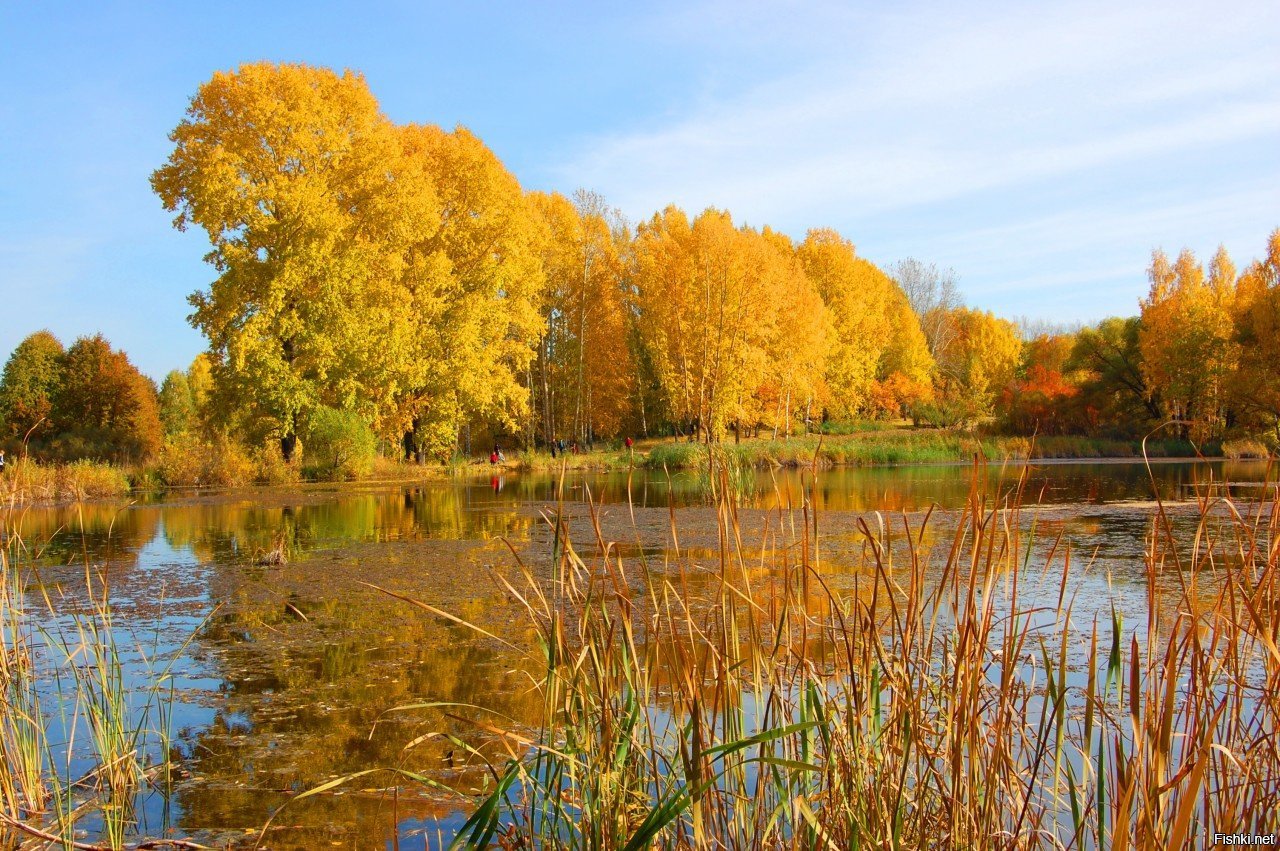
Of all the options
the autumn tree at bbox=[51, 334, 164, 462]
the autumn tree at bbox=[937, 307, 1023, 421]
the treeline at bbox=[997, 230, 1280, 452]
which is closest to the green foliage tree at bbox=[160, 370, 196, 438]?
the autumn tree at bbox=[51, 334, 164, 462]

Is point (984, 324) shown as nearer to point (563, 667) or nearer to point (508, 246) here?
point (508, 246)

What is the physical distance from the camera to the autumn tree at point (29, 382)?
118 feet

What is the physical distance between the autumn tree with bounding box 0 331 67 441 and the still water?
865 inches

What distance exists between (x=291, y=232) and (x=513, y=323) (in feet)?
34.1

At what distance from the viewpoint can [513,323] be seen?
1291 inches

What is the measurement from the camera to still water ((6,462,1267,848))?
11.9ft

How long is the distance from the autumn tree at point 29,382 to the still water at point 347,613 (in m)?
22.0

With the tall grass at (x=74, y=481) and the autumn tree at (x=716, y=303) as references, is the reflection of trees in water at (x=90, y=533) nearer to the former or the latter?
the tall grass at (x=74, y=481)

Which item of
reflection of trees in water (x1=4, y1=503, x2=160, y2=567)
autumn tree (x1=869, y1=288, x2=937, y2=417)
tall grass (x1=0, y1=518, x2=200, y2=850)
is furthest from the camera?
autumn tree (x1=869, y1=288, x2=937, y2=417)

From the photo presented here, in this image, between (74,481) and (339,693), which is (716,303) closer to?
(74,481)

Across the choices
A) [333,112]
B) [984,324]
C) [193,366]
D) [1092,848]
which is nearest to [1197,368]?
[984,324]

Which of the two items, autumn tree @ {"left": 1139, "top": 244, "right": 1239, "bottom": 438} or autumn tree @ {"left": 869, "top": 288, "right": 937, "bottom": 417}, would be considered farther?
autumn tree @ {"left": 869, "top": 288, "right": 937, "bottom": 417}

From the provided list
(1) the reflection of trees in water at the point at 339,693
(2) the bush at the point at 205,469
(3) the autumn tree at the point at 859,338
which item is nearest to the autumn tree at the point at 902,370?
(3) the autumn tree at the point at 859,338

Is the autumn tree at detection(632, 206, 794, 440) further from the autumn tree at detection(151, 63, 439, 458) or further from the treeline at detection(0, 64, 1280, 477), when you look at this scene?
the autumn tree at detection(151, 63, 439, 458)
